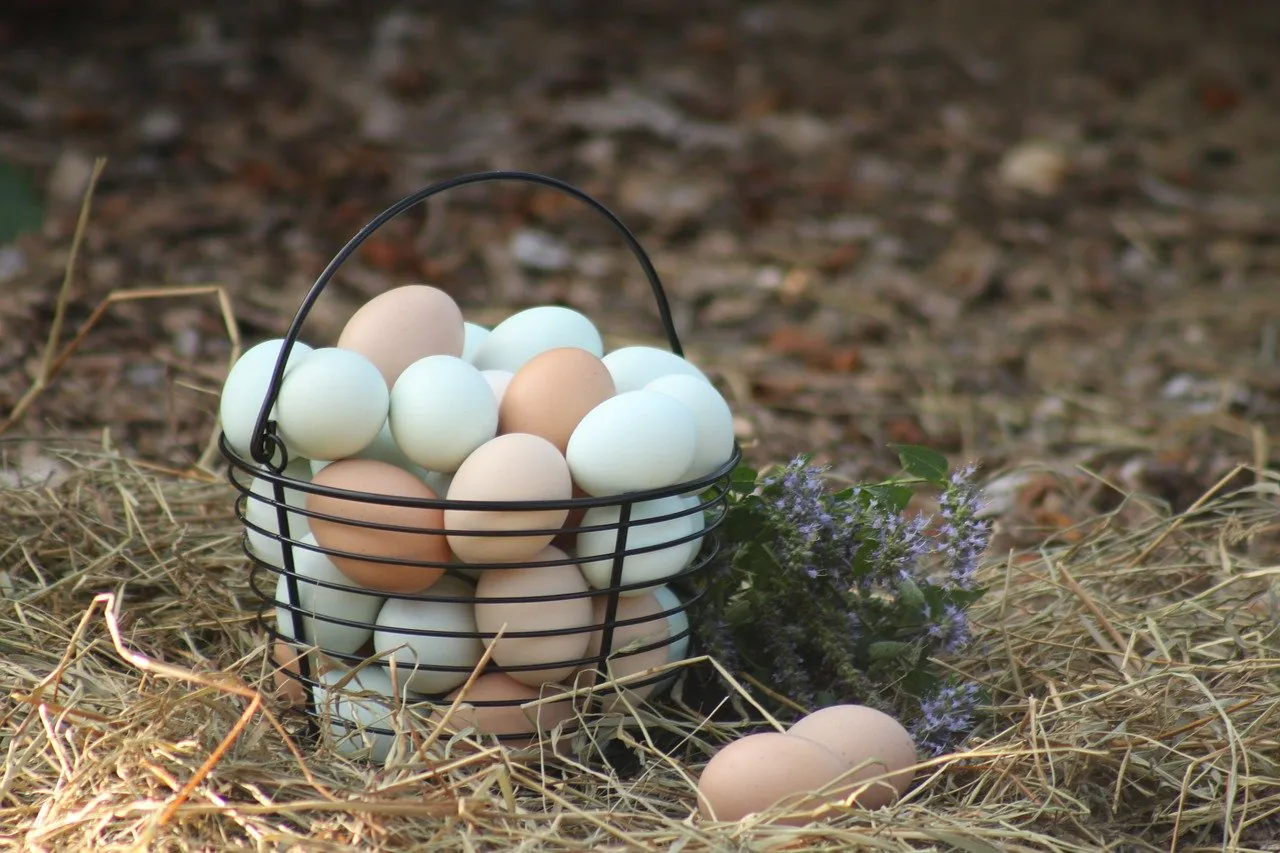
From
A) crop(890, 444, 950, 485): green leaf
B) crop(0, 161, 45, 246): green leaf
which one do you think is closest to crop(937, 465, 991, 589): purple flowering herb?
crop(890, 444, 950, 485): green leaf

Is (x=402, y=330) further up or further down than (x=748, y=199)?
further up

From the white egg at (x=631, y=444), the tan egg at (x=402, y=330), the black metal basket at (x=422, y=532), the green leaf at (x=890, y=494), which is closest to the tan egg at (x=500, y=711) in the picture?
the black metal basket at (x=422, y=532)

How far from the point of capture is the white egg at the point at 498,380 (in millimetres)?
1521

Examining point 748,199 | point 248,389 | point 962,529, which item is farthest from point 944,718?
point 748,199

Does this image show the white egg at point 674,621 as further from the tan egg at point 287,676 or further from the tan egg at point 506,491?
the tan egg at point 287,676

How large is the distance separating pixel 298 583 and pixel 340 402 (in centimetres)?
28

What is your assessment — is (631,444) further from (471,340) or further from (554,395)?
(471,340)

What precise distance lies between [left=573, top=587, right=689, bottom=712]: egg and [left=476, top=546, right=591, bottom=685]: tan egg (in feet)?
0.10

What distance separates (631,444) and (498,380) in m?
0.23

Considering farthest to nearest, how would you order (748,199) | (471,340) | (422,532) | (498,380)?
1. (748,199)
2. (471,340)
3. (498,380)
4. (422,532)

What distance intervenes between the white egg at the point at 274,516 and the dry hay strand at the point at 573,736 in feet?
0.45

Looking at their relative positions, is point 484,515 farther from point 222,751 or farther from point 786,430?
point 786,430

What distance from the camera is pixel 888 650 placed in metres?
1.59

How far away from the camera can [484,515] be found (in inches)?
54.7
